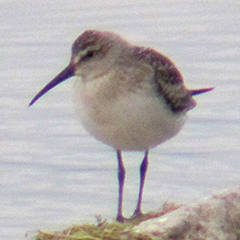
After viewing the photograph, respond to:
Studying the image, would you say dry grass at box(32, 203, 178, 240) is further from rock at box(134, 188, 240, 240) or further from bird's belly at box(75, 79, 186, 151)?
bird's belly at box(75, 79, 186, 151)

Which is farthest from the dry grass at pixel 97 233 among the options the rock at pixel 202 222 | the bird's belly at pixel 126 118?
the bird's belly at pixel 126 118

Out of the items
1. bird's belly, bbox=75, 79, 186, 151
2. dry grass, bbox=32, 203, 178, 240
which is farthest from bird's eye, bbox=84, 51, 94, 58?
dry grass, bbox=32, 203, 178, 240

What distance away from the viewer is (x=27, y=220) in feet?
38.5

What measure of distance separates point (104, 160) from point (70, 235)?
5.02 meters

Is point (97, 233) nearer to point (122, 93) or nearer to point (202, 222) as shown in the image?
point (202, 222)

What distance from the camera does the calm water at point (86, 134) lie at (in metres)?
12.2

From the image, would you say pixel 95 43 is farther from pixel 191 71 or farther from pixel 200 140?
pixel 191 71

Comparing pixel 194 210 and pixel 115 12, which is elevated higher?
pixel 194 210

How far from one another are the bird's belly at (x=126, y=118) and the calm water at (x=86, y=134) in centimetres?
170

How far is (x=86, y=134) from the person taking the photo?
14289 mm

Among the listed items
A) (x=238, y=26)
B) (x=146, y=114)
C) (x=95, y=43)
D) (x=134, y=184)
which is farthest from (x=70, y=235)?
(x=238, y=26)

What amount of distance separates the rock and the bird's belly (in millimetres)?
1206

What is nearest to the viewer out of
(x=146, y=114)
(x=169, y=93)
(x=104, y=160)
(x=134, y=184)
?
(x=146, y=114)

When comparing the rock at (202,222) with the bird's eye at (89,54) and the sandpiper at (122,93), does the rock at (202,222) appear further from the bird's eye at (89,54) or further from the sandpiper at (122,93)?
the bird's eye at (89,54)
